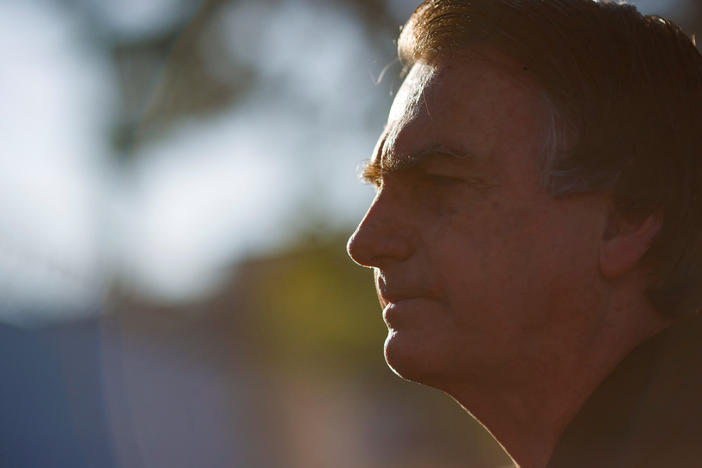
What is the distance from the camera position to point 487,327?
6.17ft

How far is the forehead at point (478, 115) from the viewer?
6.32 feet

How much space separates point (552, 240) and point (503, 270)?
0.15 meters

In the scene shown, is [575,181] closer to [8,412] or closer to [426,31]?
[426,31]

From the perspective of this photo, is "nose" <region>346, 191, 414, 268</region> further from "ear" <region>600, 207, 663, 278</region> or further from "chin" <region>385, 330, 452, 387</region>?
"ear" <region>600, 207, 663, 278</region>

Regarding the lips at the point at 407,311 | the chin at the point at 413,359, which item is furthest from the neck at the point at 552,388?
the lips at the point at 407,311

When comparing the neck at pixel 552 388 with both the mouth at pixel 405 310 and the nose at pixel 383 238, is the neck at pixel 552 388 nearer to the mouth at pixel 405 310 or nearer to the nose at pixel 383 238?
the mouth at pixel 405 310

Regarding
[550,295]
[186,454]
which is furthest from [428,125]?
[186,454]

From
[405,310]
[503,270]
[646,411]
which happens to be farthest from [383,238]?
[646,411]

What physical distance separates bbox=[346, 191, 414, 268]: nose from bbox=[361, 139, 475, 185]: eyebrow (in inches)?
3.7

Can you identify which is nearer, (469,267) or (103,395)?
(469,267)

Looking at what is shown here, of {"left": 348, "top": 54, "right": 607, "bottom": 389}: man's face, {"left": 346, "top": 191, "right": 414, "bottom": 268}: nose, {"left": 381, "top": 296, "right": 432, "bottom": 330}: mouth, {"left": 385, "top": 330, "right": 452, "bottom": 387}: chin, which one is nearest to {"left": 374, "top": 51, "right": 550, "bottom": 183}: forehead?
{"left": 348, "top": 54, "right": 607, "bottom": 389}: man's face

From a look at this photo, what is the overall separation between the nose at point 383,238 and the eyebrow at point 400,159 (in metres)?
0.09

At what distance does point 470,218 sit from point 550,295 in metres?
0.28

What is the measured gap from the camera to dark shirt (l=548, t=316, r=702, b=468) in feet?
5.87
